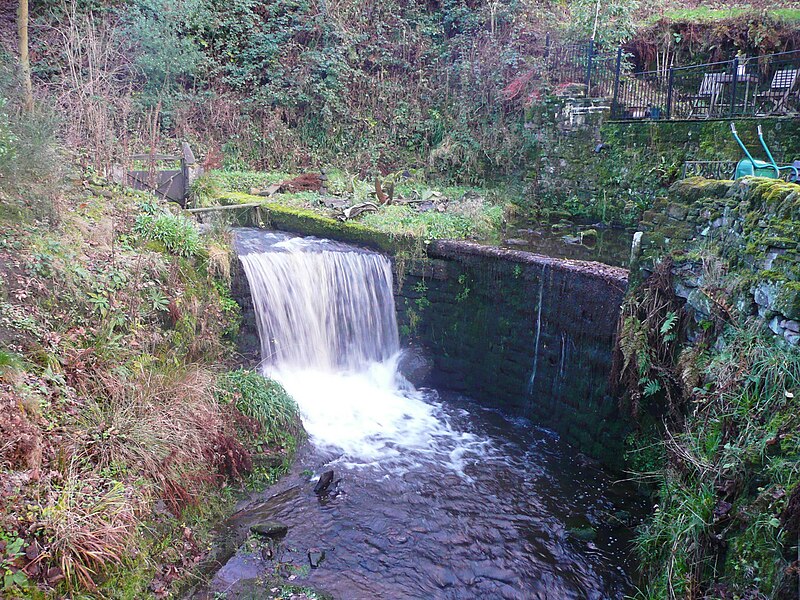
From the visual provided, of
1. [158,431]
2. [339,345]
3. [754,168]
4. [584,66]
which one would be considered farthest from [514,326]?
[584,66]

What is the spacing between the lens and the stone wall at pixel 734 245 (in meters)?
4.50

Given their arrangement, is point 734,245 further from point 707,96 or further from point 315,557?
point 707,96

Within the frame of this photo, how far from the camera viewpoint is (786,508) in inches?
133

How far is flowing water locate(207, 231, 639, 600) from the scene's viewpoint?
5219 millimetres

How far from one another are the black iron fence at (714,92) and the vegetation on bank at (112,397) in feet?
28.8

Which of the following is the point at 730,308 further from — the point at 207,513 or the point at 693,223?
the point at 207,513

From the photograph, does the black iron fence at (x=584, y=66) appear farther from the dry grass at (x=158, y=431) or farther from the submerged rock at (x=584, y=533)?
the dry grass at (x=158, y=431)

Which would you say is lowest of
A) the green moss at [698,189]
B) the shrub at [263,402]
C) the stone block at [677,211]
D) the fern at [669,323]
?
the shrub at [263,402]

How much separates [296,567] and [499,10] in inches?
611

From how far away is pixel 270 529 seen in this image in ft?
18.1

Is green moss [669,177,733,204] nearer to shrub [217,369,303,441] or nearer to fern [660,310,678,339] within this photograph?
fern [660,310,678,339]

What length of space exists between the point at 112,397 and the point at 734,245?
5710 millimetres

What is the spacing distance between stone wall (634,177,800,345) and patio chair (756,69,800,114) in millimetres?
5324

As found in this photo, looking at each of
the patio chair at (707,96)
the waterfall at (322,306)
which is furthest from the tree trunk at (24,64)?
Result: the patio chair at (707,96)
